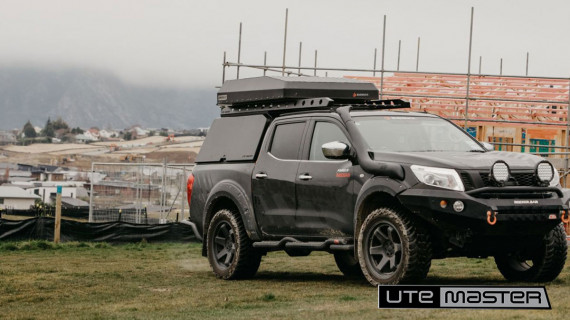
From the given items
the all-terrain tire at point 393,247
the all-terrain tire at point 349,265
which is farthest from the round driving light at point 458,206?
the all-terrain tire at point 349,265

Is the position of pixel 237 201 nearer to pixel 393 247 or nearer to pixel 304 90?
pixel 304 90

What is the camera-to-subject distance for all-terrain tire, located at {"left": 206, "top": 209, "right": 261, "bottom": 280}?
13312mm

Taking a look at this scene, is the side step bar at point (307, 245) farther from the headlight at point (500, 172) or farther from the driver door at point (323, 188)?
the headlight at point (500, 172)

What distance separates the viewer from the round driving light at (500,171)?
1059 cm

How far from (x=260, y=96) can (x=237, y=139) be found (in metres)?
0.62

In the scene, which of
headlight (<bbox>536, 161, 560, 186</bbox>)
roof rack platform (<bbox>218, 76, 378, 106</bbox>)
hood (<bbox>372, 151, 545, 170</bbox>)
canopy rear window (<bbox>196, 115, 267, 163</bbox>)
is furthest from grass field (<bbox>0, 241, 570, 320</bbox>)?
roof rack platform (<bbox>218, 76, 378, 106</bbox>)

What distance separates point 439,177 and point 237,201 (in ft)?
11.1

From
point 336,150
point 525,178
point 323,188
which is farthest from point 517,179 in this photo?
point 323,188

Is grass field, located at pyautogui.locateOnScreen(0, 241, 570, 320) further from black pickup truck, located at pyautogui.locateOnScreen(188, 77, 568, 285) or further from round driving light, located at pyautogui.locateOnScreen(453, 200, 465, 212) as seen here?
round driving light, located at pyautogui.locateOnScreen(453, 200, 465, 212)

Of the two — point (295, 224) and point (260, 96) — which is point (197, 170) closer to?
point (260, 96)

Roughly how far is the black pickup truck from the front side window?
1 cm

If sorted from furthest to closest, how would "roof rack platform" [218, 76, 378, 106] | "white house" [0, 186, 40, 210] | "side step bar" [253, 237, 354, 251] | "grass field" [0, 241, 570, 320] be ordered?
1. "white house" [0, 186, 40, 210]
2. "roof rack platform" [218, 76, 378, 106]
3. "side step bar" [253, 237, 354, 251]
4. "grass field" [0, 241, 570, 320]

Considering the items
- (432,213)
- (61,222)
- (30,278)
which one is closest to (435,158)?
(432,213)

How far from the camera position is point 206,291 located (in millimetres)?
12039
